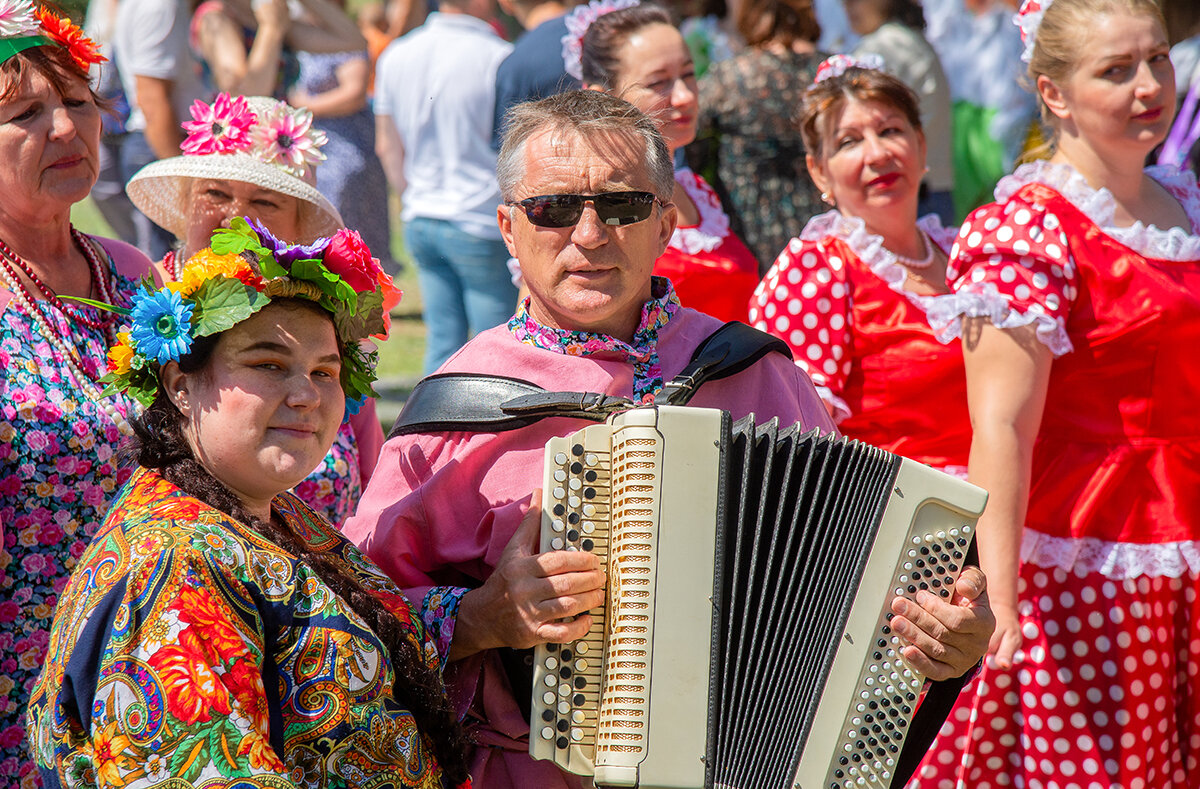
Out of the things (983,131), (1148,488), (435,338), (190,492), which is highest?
(190,492)

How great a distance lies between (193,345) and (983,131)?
727 centimetres

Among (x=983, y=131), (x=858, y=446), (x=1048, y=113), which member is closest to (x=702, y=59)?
(x=983, y=131)

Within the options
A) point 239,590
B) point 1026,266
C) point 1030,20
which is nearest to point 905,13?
point 1030,20

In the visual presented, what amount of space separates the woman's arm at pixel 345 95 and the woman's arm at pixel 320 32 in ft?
3.46

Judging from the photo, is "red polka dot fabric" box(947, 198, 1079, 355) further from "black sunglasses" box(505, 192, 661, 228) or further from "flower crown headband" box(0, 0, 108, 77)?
"flower crown headband" box(0, 0, 108, 77)

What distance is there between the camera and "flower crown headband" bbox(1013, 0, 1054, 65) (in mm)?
3662

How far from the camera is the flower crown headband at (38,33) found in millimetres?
2951

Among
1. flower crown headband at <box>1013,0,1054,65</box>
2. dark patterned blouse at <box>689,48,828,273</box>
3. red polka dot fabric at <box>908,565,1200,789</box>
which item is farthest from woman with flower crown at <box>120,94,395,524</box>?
dark patterned blouse at <box>689,48,828,273</box>

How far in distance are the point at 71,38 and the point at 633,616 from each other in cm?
190

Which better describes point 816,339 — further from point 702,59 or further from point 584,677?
point 702,59

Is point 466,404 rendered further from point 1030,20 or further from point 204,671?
point 1030,20

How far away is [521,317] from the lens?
2.88 meters

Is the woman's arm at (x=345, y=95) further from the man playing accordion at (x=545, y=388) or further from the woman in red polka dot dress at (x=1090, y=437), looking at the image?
the man playing accordion at (x=545, y=388)

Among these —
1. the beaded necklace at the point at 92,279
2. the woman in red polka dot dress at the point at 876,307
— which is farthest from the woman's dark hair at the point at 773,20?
the beaded necklace at the point at 92,279
